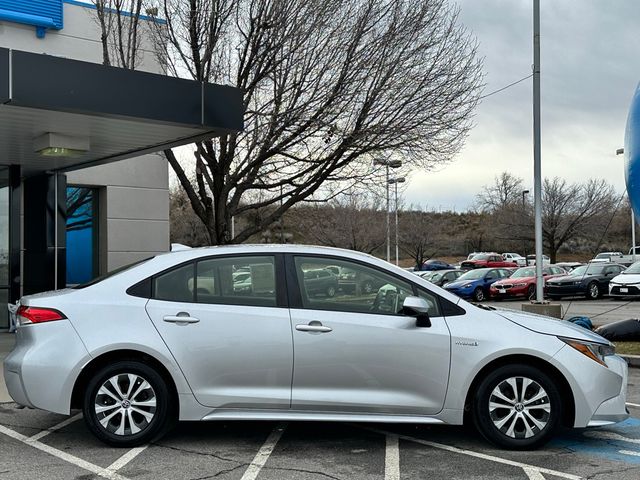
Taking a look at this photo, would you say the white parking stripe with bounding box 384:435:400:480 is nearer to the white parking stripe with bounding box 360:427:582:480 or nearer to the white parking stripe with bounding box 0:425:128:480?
the white parking stripe with bounding box 360:427:582:480

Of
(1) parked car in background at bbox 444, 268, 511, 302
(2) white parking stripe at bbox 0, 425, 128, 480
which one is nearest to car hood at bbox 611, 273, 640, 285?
(1) parked car in background at bbox 444, 268, 511, 302

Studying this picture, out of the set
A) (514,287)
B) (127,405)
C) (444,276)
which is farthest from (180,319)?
(444,276)

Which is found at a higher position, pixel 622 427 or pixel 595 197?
pixel 595 197

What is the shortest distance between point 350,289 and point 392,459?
1.32m

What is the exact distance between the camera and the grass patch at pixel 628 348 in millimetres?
10180

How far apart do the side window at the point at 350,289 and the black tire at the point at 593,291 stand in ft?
70.0

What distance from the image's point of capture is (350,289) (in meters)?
5.63

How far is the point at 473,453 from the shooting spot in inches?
212

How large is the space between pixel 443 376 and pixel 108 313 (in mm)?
2598

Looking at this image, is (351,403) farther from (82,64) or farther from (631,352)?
(631,352)

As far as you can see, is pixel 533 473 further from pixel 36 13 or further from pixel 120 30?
pixel 36 13

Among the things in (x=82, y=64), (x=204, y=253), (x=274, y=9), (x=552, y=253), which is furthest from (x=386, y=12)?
(x=552, y=253)

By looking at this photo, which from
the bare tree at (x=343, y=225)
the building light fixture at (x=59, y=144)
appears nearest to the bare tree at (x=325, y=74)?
the building light fixture at (x=59, y=144)

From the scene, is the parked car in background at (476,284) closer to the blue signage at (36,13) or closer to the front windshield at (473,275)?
the front windshield at (473,275)
